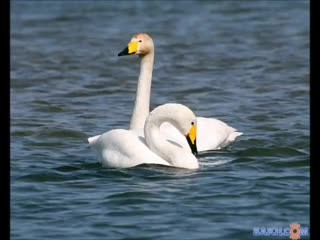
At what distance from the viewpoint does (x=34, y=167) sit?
1039 centimetres

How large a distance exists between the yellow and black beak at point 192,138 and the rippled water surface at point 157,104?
8.8 inches

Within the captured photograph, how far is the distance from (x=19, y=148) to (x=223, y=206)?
340cm

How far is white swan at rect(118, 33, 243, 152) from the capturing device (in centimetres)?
1070

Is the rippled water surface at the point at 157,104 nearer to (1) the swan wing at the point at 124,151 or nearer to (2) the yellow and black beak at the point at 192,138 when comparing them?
(1) the swan wing at the point at 124,151

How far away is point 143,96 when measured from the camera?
36.9 feet

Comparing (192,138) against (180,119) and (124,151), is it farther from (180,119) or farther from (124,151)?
(124,151)

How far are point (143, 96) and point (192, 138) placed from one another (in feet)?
4.21

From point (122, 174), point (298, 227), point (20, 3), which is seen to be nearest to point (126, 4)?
point (20, 3)

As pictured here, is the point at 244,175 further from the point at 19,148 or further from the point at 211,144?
the point at 19,148

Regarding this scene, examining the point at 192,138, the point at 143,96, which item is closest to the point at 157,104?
the point at 143,96

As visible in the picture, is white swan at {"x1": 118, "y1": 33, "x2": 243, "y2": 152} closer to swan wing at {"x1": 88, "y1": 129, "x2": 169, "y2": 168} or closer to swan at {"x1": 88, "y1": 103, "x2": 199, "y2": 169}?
swan at {"x1": 88, "y1": 103, "x2": 199, "y2": 169}

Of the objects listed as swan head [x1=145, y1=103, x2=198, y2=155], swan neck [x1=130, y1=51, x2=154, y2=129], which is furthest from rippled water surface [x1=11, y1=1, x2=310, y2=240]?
swan neck [x1=130, y1=51, x2=154, y2=129]

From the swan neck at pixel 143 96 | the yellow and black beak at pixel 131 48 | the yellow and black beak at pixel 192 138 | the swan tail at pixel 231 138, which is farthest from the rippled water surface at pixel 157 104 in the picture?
the yellow and black beak at pixel 131 48

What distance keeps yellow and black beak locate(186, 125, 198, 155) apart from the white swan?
173 mm
